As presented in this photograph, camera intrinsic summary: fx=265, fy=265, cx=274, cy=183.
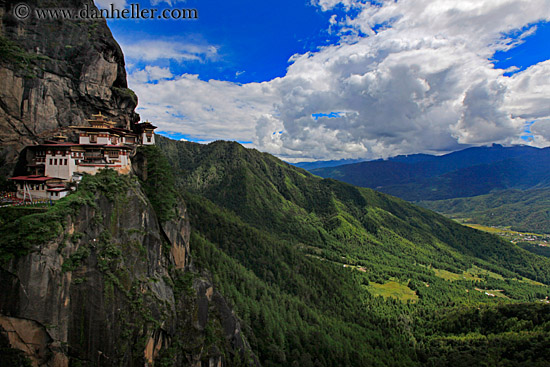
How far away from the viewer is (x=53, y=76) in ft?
161

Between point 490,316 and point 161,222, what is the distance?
141 m

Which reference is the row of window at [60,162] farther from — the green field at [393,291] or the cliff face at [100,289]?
the green field at [393,291]

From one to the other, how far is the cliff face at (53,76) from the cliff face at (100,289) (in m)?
18.2

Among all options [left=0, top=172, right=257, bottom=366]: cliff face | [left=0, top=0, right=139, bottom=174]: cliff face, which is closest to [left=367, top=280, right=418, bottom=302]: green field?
[left=0, top=172, right=257, bottom=366]: cliff face

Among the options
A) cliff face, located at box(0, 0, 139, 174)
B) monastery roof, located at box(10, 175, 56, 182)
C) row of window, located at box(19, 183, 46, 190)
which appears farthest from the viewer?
cliff face, located at box(0, 0, 139, 174)

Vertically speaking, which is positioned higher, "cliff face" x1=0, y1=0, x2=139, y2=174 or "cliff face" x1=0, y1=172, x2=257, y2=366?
"cliff face" x1=0, y1=0, x2=139, y2=174

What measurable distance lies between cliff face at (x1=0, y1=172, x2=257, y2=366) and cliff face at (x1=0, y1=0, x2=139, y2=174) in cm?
1815

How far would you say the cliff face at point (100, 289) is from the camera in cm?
2806

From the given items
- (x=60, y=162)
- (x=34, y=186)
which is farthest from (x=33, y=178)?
(x=60, y=162)

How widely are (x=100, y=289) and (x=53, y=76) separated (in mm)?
41343

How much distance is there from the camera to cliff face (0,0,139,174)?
42781 mm

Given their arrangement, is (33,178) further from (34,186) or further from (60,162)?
(60,162)

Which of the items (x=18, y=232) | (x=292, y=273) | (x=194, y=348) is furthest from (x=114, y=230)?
(x=292, y=273)

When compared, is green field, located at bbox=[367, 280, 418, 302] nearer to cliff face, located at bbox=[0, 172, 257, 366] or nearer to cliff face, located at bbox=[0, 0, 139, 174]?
cliff face, located at bbox=[0, 172, 257, 366]
